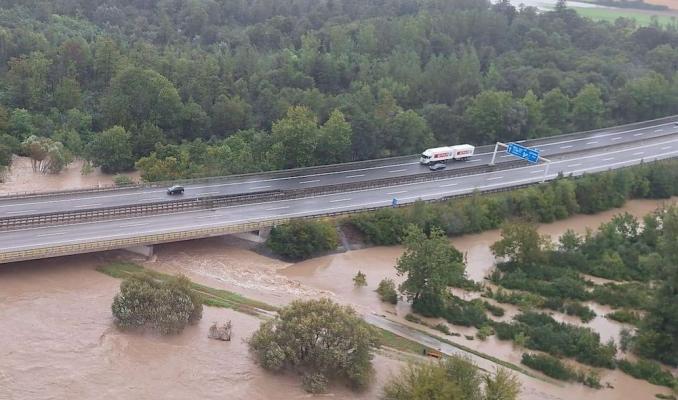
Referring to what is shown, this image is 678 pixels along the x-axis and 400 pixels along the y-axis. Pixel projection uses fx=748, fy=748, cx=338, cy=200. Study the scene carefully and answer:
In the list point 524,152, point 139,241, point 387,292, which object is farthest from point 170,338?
point 524,152

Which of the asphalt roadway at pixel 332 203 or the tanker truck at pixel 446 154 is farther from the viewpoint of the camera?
the tanker truck at pixel 446 154

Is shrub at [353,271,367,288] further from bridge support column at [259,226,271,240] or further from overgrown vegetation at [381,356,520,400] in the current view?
overgrown vegetation at [381,356,520,400]

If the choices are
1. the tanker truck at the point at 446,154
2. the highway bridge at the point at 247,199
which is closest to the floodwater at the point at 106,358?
the highway bridge at the point at 247,199

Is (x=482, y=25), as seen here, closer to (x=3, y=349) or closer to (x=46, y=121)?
(x=46, y=121)

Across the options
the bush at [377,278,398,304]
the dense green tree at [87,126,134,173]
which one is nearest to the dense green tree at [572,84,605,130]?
the bush at [377,278,398,304]

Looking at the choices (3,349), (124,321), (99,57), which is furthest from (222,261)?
(99,57)

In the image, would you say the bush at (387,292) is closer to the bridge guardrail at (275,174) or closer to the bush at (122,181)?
the bridge guardrail at (275,174)
